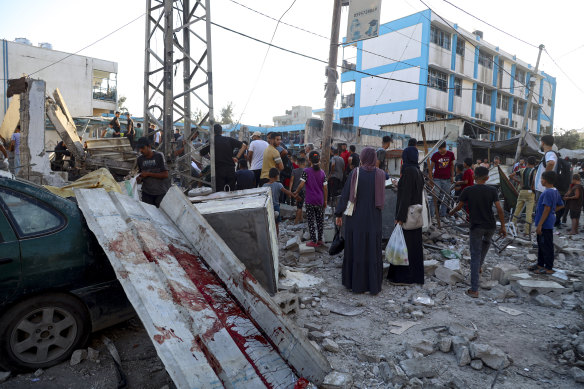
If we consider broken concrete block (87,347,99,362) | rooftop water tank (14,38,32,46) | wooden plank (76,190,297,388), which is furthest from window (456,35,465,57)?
rooftop water tank (14,38,32,46)

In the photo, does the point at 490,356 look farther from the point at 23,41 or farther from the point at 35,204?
the point at 23,41

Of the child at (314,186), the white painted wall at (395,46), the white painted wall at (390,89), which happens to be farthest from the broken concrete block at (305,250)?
the white painted wall at (390,89)

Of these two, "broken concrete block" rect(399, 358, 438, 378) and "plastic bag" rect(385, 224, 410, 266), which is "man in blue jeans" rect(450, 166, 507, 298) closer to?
"plastic bag" rect(385, 224, 410, 266)

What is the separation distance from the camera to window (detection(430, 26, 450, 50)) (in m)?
27.0

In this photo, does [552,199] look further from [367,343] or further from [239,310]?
[239,310]

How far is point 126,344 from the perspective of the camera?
336 centimetres

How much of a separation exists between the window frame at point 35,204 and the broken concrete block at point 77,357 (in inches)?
39.4

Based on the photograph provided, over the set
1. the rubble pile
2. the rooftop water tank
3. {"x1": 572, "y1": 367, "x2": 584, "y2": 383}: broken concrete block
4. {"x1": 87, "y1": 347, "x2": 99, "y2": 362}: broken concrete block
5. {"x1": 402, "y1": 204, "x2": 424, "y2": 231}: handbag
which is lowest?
{"x1": 87, "y1": 347, "x2": 99, "y2": 362}: broken concrete block

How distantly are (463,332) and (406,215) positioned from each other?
1.73m

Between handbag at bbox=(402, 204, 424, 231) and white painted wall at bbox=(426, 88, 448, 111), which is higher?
white painted wall at bbox=(426, 88, 448, 111)

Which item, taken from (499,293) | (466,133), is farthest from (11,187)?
(466,133)

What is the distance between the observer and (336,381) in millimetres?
2592

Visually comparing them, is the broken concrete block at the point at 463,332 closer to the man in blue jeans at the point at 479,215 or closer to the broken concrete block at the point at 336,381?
the man in blue jeans at the point at 479,215

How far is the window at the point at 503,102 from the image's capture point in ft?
116
